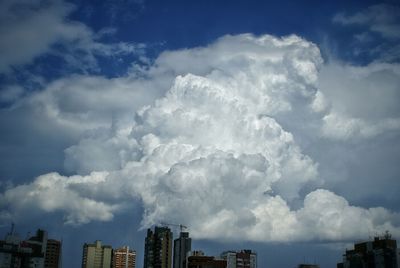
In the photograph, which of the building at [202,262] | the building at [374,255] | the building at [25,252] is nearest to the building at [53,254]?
the building at [25,252]

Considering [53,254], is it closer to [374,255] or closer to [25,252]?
[25,252]

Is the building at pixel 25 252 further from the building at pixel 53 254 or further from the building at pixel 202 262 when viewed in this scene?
the building at pixel 202 262

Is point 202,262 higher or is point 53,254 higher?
point 53,254

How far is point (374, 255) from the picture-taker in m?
160

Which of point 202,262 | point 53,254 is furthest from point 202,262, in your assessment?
point 53,254

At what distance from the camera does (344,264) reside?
174 m

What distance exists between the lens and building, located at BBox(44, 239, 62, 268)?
185663 millimetres

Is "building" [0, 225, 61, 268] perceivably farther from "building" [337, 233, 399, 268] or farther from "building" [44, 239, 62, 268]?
"building" [337, 233, 399, 268]

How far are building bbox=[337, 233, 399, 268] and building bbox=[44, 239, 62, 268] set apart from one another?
111066 millimetres

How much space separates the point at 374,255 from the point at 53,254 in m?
120

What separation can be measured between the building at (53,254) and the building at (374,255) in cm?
11107

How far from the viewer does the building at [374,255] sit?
15316cm

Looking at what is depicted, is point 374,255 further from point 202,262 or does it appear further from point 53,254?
point 53,254

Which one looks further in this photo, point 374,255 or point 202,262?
point 202,262
